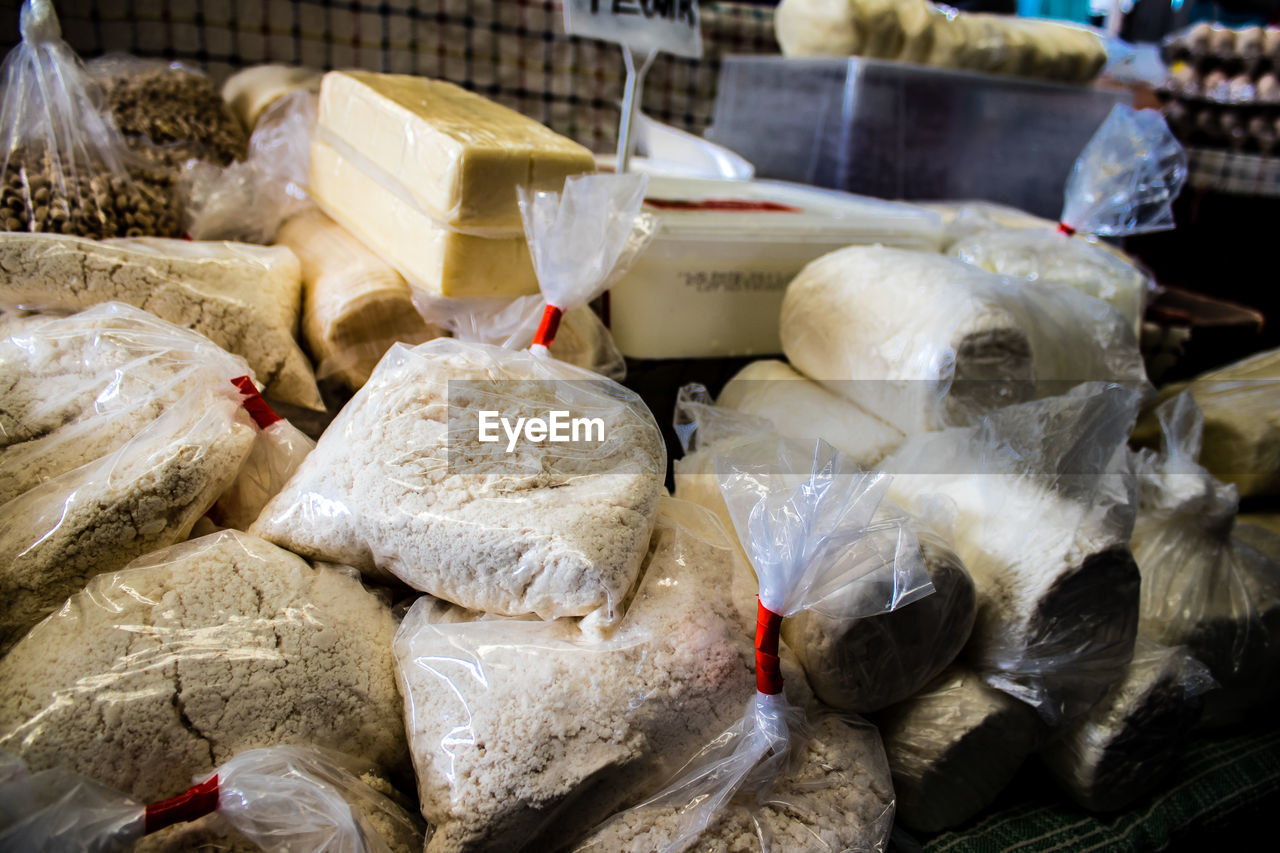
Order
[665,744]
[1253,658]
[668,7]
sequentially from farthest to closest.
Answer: [668,7]
[1253,658]
[665,744]

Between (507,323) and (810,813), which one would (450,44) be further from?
(810,813)

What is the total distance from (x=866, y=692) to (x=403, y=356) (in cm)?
59

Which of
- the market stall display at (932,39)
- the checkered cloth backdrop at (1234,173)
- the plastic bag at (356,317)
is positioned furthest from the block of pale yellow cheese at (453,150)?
the checkered cloth backdrop at (1234,173)

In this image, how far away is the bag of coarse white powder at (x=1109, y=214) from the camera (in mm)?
1315

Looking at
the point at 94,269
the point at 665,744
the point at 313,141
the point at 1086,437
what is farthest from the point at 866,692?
the point at 313,141

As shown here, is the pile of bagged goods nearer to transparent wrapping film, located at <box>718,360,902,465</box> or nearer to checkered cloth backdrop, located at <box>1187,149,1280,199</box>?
transparent wrapping film, located at <box>718,360,902,465</box>

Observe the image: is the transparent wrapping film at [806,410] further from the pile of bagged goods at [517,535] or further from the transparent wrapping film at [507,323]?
the transparent wrapping film at [507,323]

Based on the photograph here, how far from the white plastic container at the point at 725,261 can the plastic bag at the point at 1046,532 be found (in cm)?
42

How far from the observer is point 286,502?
0.80 m

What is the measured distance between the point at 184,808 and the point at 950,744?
2.34 ft

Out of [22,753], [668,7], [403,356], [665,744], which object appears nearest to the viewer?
[22,753]

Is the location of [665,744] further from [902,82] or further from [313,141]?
[902,82]

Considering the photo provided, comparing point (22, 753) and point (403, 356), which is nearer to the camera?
point (22, 753)

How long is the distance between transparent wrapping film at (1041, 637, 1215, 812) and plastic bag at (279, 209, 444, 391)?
94 centimetres
